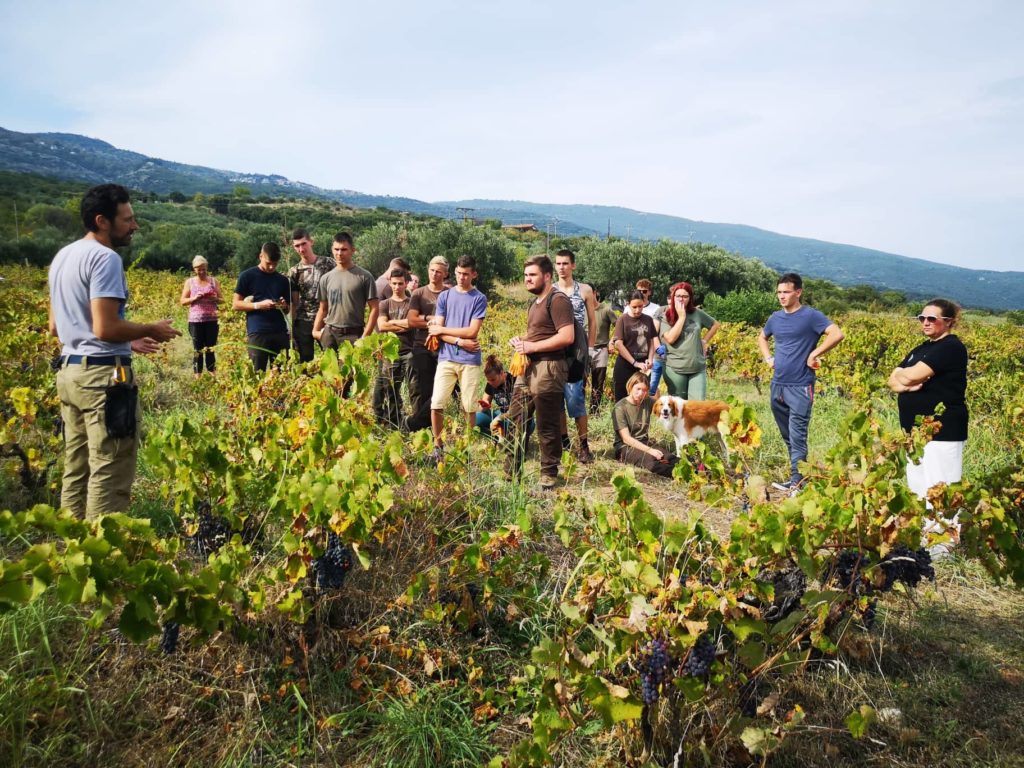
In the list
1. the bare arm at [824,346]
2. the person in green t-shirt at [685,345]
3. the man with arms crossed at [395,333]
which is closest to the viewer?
the bare arm at [824,346]

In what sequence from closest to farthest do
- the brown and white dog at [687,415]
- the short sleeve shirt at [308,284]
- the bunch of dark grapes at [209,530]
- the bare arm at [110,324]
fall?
the bunch of dark grapes at [209,530], the bare arm at [110,324], the brown and white dog at [687,415], the short sleeve shirt at [308,284]

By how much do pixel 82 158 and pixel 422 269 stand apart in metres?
212

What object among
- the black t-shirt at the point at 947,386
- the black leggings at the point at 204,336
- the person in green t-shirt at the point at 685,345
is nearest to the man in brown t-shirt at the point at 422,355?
the person in green t-shirt at the point at 685,345

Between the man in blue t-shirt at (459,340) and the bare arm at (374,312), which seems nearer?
the man in blue t-shirt at (459,340)

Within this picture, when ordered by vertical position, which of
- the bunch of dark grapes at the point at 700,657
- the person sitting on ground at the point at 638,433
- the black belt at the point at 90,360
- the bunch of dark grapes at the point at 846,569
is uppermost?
the black belt at the point at 90,360

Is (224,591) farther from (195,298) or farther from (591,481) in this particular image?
(195,298)

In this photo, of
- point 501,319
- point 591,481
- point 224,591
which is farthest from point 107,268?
point 501,319

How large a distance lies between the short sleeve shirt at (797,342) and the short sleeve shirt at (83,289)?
4.22 m

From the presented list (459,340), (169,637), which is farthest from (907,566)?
(459,340)

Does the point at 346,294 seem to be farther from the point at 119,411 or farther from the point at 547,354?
the point at 119,411

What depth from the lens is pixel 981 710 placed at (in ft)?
7.43

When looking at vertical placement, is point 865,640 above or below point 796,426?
below

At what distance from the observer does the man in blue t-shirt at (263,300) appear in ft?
17.8

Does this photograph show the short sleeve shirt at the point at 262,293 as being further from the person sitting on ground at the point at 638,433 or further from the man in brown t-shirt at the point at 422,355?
the person sitting on ground at the point at 638,433
